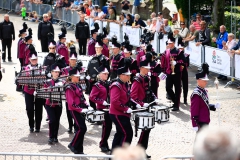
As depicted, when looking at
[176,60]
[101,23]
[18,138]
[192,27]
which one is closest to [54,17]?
[101,23]

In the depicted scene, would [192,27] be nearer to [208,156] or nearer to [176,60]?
[176,60]

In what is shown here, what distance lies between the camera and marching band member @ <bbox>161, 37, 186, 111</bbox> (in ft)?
55.2

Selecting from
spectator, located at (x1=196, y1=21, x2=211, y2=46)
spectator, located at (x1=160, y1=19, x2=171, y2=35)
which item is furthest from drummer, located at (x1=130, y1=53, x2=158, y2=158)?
spectator, located at (x1=160, y1=19, x2=171, y2=35)

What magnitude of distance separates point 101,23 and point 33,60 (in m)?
13.8

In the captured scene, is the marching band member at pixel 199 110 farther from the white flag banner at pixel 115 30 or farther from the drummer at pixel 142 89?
the white flag banner at pixel 115 30

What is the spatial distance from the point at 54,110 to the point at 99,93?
967 mm

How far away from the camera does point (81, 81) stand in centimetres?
1510

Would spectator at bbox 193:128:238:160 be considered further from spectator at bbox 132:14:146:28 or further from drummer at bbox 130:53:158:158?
spectator at bbox 132:14:146:28

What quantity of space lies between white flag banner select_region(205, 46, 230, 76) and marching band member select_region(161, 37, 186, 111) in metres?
2.89

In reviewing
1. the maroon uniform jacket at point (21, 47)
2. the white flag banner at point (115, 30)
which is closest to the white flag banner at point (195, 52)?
the maroon uniform jacket at point (21, 47)

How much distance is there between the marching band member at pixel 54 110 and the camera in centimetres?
1307

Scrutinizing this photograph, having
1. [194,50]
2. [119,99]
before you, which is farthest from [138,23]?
[119,99]

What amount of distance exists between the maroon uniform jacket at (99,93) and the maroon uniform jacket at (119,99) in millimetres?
1311

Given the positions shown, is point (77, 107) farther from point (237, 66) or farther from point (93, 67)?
point (237, 66)
